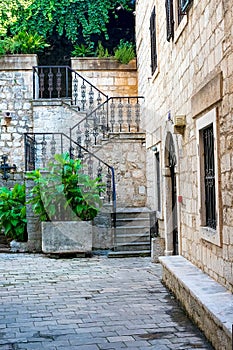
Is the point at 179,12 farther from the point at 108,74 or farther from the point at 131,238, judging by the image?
the point at 108,74

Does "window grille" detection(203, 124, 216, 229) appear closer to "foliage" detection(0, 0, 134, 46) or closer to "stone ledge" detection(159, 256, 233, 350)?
"stone ledge" detection(159, 256, 233, 350)

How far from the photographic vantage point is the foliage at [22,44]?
44.9 ft

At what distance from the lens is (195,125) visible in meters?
6.00

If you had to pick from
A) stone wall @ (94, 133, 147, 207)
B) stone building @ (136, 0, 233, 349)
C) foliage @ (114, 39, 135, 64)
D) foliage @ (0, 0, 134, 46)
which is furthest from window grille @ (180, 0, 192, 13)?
foliage @ (0, 0, 134, 46)

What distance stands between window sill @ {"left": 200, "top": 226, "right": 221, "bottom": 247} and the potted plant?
430 centimetres

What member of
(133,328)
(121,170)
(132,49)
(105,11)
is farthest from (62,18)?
(133,328)

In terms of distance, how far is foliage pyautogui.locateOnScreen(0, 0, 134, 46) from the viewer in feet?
47.3

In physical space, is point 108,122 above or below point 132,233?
above

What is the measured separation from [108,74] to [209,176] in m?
8.90

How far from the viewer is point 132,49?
1416 cm

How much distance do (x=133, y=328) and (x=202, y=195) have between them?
1.73 metres

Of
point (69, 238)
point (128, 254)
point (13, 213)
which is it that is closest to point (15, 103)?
point (13, 213)

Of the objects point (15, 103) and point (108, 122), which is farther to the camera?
point (15, 103)

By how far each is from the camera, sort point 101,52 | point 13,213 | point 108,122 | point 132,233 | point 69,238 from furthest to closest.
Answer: point 101,52 < point 108,122 < point 13,213 < point 132,233 < point 69,238
